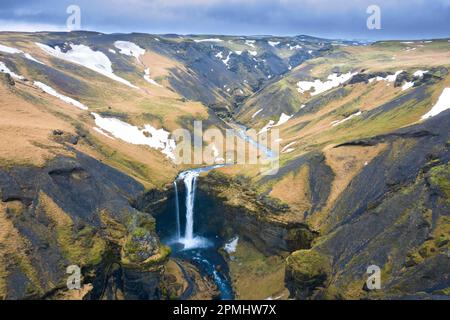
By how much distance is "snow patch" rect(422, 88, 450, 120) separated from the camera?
88.1 meters

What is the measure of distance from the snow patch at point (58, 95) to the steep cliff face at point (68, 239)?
66.7m

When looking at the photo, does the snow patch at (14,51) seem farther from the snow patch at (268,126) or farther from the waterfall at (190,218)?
the snow patch at (268,126)

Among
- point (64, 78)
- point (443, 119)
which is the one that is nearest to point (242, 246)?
point (443, 119)

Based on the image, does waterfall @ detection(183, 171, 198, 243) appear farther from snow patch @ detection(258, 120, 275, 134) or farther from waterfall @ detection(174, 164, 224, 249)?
snow patch @ detection(258, 120, 275, 134)

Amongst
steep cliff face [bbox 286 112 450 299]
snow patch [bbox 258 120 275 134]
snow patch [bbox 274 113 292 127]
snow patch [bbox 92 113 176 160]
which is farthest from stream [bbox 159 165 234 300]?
snow patch [bbox 274 113 292 127]

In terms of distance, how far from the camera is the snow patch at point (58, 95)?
132 meters

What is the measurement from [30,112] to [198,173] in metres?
44.0

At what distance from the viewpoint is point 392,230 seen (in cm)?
5797

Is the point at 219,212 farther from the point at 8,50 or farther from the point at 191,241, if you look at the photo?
the point at 8,50

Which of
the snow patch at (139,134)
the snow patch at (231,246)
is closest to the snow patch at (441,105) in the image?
the snow patch at (231,246)

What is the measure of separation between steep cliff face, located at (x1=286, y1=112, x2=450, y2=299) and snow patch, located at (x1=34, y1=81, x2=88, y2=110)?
96.1 metres

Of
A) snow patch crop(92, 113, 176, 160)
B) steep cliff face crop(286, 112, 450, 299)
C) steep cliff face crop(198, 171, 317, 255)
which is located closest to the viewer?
steep cliff face crop(286, 112, 450, 299)
